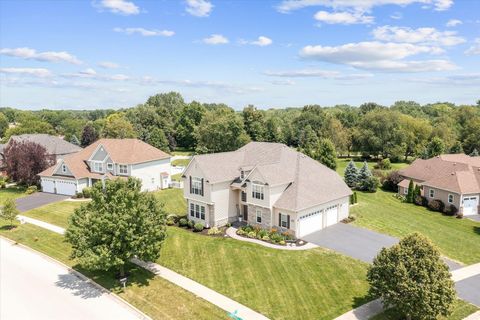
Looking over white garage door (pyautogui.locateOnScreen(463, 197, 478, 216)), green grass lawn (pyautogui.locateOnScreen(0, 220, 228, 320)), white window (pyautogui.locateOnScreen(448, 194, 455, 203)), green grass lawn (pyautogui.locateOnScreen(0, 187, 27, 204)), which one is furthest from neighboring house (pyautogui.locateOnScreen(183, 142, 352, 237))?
green grass lawn (pyautogui.locateOnScreen(0, 187, 27, 204))

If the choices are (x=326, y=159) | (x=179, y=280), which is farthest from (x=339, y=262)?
(x=326, y=159)

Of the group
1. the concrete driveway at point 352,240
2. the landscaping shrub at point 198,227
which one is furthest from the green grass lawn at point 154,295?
the concrete driveway at point 352,240

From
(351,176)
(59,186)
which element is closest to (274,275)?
(351,176)

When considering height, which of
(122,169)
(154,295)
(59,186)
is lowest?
(154,295)

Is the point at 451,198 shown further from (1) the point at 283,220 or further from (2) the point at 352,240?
(1) the point at 283,220

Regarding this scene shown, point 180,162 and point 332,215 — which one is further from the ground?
point 332,215

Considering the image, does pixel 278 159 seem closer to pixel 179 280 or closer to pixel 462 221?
pixel 179 280

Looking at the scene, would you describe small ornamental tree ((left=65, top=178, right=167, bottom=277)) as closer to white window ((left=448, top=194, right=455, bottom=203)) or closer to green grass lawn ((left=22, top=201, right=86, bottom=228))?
green grass lawn ((left=22, top=201, right=86, bottom=228))
